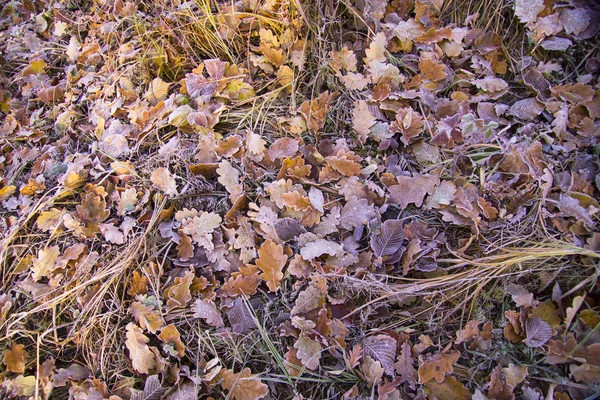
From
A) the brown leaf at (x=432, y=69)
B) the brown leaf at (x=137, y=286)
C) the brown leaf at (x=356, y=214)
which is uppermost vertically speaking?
the brown leaf at (x=432, y=69)

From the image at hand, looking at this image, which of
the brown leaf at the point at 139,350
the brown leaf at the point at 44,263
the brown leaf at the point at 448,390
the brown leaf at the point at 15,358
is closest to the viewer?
the brown leaf at the point at 448,390

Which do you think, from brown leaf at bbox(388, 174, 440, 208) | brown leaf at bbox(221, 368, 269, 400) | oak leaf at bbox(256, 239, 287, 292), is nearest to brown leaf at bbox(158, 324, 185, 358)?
brown leaf at bbox(221, 368, 269, 400)

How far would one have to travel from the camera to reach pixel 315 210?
5.13 ft

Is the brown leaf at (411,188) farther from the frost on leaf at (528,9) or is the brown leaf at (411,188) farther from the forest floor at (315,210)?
the frost on leaf at (528,9)

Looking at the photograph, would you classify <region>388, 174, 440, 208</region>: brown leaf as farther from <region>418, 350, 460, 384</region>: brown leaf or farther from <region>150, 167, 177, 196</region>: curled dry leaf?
<region>150, 167, 177, 196</region>: curled dry leaf

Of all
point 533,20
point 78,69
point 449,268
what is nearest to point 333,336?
point 449,268

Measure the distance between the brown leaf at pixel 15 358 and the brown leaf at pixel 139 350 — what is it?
18.5 inches

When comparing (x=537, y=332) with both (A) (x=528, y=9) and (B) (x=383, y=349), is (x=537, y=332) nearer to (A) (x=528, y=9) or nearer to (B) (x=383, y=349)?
(B) (x=383, y=349)

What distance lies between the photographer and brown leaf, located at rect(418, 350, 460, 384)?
1269mm

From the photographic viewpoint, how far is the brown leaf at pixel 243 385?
4.24ft

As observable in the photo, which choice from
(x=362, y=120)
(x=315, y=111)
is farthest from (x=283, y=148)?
(x=362, y=120)

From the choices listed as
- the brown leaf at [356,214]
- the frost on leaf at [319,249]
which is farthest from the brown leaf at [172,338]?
the brown leaf at [356,214]

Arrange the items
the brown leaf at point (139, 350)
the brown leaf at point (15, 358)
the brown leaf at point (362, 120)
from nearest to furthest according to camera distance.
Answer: the brown leaf at point (139, 350), the brown leaf at point (15, 358), the brown leaf at point (362, 120)

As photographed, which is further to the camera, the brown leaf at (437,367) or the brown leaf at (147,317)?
the brown leaf at (147,317)
